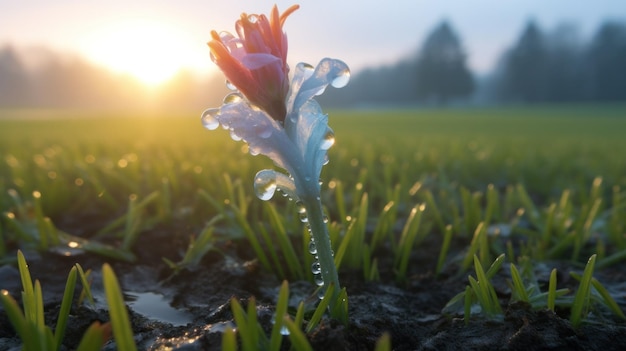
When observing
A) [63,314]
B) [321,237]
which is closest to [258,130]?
[321,237]

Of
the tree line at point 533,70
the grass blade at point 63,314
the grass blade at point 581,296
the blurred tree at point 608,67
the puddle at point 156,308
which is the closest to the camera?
the grass blade at point 63,314

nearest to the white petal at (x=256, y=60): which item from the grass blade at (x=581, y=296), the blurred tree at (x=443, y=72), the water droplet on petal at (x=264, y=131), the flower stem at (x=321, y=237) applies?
the water droplet on petal at (x=264, y=131)

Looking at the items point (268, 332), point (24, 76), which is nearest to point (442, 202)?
point (268, 332)

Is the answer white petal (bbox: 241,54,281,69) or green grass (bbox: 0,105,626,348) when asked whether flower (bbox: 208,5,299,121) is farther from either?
green grass (bbox: 0,105,626,348)

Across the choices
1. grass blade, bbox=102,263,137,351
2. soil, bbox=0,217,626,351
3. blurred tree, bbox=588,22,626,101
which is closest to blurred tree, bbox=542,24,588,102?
blurred tree, bbox=588,22,626,101

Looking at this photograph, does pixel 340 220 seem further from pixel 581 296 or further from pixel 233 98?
pixel 233 98

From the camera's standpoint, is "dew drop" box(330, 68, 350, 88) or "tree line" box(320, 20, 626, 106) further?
"tree line" box(320, 20, 626, 106)

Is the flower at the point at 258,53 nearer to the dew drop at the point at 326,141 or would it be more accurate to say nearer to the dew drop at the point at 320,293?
the dew drop at the point at 326,141
